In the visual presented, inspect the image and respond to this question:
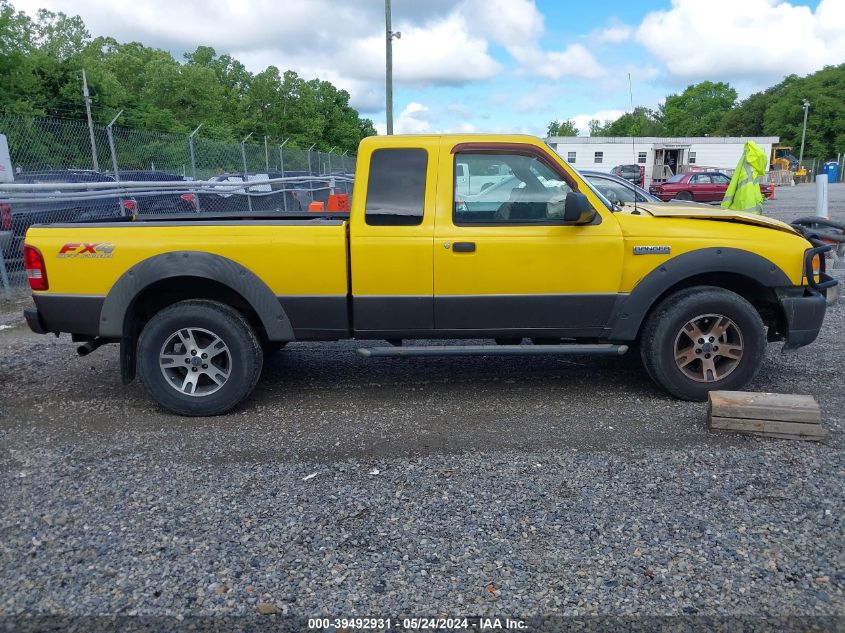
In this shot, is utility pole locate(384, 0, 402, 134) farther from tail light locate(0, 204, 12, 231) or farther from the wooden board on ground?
the wooden board on ground

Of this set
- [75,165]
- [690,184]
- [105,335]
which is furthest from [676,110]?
[105,335]

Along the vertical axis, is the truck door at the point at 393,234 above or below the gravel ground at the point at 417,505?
above

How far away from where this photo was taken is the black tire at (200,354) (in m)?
4.64

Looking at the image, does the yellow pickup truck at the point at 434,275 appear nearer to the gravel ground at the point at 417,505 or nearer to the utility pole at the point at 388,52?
the gravel ground at the point at 417,505

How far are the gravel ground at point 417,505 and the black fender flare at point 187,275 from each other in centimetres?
71

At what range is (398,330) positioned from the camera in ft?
15.6

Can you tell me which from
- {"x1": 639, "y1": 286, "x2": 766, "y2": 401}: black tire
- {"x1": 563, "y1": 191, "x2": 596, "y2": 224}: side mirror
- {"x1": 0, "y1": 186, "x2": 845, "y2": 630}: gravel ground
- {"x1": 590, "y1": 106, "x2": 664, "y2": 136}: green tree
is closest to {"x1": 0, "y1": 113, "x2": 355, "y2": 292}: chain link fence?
{"x1": 0, "y1": 186, "x2": 845, "y2": 630}: gravel ground

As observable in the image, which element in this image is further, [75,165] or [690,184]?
[690,184]

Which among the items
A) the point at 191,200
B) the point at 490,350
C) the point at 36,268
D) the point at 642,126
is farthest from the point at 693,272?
the point at 642,126

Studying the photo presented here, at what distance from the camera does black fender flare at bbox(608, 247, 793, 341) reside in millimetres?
4637

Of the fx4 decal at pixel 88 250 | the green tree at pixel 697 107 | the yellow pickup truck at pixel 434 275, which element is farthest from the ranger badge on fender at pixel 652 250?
the green tree at pixel 697 107

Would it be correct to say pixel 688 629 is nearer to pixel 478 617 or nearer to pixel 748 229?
pixel 478 617

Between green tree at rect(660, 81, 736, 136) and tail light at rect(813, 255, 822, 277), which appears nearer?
tail light at rect(813, 255, 822, 277)

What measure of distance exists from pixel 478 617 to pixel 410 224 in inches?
106
